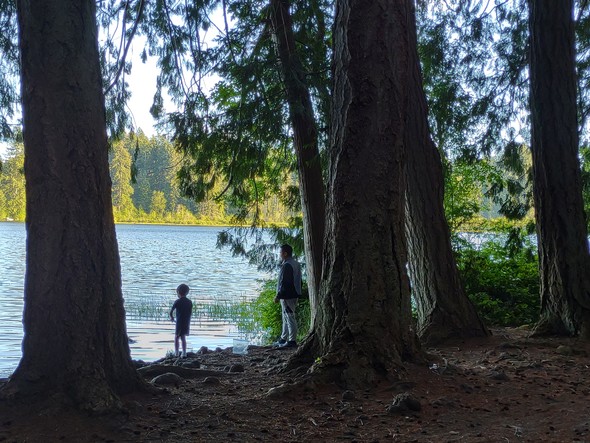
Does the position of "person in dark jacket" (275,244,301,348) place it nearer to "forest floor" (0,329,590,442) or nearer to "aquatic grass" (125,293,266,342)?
"forest floor" (0,329,590,442)

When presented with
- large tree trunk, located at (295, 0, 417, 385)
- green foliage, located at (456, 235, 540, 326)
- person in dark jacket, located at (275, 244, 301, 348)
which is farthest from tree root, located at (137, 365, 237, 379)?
green foliage, located at (456, 235, 540, 326)

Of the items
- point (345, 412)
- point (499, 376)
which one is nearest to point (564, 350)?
point (499, 376)

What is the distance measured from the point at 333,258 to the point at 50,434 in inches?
105

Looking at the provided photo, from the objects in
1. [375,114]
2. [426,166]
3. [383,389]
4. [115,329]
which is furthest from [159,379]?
[426,166]

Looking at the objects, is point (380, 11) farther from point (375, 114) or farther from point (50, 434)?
point (50, 434)

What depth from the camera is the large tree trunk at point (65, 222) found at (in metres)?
4.48

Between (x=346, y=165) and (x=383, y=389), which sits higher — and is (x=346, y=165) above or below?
above

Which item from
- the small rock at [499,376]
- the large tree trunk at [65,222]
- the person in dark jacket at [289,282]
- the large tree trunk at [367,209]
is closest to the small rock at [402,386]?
the large tree trunk at [367,209]

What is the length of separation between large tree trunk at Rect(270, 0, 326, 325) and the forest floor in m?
3.40

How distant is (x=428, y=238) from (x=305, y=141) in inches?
95.2

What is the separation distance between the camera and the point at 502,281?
12.6 metres

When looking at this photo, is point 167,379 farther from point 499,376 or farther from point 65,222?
point 499,376

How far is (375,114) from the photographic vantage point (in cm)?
568

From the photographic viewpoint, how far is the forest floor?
4.25 m
